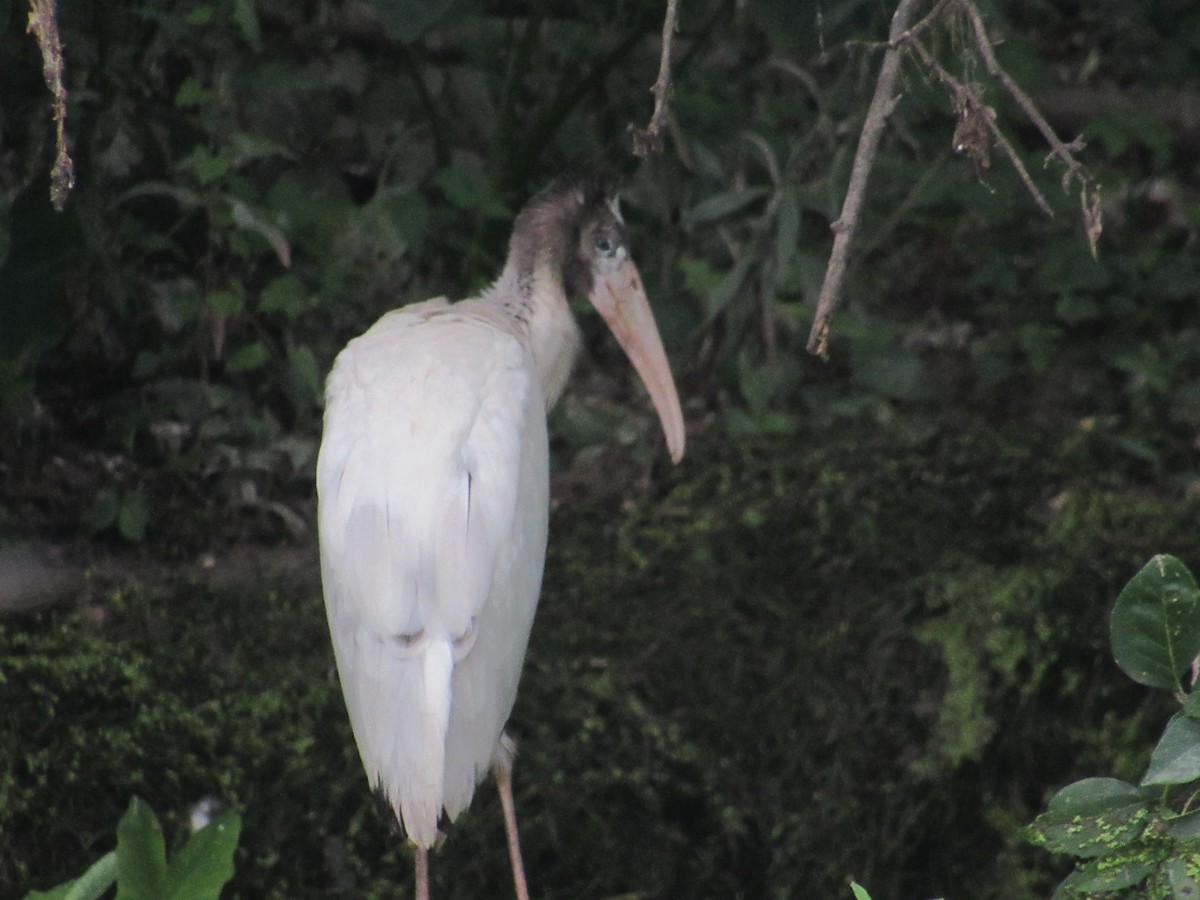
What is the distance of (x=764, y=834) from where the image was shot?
13.9 feet

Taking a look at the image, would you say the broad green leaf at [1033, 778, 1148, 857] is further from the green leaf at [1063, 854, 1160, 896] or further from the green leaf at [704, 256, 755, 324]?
the green leaf at [704, 256, 755, 324]

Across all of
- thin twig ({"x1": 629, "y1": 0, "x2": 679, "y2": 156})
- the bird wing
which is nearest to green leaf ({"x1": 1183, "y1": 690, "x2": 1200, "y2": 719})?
thin twig ({"x1": 629, "y1": 0, "x2": 679, "y2": 156})

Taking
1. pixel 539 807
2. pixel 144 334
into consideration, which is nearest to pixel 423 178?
pixel 144 334

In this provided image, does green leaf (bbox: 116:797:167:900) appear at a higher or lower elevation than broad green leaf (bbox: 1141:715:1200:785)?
lower

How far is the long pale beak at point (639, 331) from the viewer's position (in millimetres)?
4180

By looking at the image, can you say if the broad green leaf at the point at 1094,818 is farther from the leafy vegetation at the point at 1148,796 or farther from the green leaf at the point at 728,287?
the green leaf at the point at 728,287

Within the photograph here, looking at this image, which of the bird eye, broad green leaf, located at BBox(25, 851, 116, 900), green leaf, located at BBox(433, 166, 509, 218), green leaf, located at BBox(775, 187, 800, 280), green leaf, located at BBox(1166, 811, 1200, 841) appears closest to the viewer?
green leaf, located at BBox(1166, 811, 1200, 841)

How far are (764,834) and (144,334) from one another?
7.12 feet

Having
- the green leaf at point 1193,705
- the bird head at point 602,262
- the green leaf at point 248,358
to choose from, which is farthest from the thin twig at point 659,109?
the green leaf at point 248,358

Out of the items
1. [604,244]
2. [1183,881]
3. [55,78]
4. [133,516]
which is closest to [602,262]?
[604,244]

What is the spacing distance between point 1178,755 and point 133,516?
297 cm

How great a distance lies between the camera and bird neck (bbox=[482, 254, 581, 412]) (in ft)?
13.1

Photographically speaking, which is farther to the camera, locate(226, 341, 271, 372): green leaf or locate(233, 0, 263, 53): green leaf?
locate(226, 341, 271, 372): green leaf

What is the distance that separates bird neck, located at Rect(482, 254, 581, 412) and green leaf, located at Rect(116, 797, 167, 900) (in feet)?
4.78
